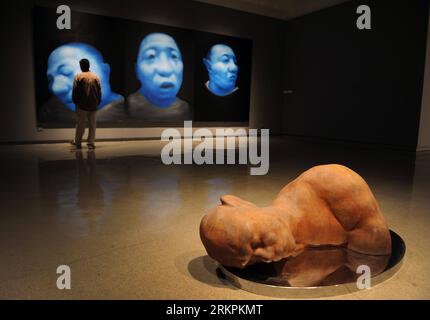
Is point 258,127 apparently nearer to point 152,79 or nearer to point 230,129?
point 230,129

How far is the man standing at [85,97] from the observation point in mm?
6734

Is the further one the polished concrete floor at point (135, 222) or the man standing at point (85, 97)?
the man standing at point (85, 97)

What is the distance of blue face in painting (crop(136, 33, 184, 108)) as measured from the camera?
8766 millimetres

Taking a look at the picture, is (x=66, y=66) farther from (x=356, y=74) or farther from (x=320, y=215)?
(x=320, y=215)

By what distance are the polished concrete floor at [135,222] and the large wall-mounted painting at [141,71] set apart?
9.67 ft

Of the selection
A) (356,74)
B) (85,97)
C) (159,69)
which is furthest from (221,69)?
(85,97)

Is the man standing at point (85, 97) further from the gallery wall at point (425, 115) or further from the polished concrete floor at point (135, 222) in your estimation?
the gallery wall at point (425, 115)

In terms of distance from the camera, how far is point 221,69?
10070 mm

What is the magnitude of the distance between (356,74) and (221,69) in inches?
140

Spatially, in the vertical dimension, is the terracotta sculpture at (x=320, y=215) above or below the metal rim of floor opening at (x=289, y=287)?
above

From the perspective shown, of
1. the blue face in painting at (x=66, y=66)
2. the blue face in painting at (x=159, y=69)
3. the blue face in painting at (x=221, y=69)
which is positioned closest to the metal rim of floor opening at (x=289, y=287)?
the blue face in painting at (x=66, y=66)

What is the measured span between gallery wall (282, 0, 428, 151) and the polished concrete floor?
9.90 ft

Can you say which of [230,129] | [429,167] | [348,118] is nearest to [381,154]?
[429,167]

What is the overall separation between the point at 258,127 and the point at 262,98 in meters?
0.90
